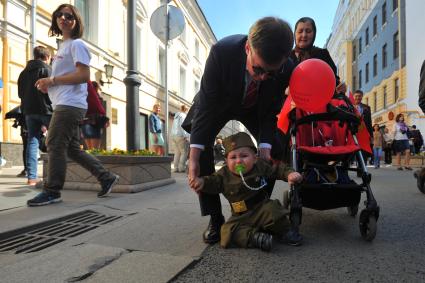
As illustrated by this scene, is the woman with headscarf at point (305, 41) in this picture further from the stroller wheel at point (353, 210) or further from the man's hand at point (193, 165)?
the man's hand at point (193, 165)

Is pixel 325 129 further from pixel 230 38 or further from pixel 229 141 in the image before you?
pixel 230 38

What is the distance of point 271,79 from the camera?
2363mm

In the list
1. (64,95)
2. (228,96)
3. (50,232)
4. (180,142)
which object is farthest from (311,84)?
(180,142)

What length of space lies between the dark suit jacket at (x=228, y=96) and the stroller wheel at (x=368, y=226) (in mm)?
776

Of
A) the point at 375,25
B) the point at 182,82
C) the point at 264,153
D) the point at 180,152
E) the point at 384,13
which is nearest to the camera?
the point at 264,153

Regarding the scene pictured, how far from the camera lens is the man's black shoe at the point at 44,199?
3588 millimetres

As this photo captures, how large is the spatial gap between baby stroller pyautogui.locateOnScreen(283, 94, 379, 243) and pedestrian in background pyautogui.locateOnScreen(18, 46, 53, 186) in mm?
3486

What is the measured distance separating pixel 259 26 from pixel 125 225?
5.95 feet

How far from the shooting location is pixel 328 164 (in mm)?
2844

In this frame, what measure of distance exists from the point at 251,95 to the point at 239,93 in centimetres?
10

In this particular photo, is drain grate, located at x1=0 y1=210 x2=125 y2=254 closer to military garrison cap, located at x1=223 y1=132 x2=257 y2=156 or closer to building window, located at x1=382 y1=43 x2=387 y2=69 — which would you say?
military garrison cap, located at x1=223 y1=132 x2=257 y2=156

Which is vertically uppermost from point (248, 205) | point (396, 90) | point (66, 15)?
point (396, 90)

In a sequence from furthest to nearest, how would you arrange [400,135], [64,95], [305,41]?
[400,135] < [64,95] < [305,41]

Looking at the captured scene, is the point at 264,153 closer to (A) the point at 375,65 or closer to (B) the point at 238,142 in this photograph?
(B) the point at 238,142
